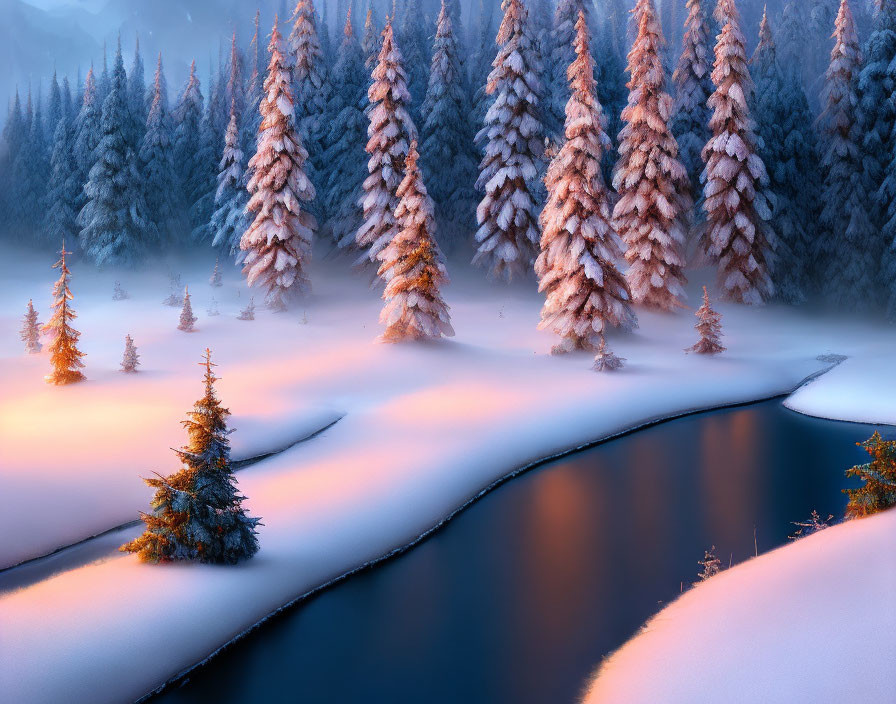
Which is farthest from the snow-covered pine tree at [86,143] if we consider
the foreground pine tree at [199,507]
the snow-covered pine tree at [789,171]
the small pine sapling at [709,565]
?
the small pine sapling at [709,565]

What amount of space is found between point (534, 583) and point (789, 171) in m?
33.5

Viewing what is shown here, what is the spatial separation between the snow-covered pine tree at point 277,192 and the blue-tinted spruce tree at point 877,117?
25944mm

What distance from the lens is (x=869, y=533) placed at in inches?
428

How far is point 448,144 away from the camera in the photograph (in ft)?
145

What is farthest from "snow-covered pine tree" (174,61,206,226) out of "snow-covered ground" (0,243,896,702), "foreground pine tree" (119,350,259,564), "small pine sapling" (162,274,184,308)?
"foreground pine tree" (119,350,259,564)

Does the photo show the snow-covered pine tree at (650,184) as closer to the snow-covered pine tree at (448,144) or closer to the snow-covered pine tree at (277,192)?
the snow-covered pine tree at (448,144)

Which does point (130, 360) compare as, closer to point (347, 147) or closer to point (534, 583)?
point (534, 583)

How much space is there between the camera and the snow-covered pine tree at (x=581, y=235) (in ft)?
88.9

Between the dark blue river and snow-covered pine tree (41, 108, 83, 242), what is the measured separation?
44.7m

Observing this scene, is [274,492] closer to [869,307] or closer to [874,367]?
[874,367]

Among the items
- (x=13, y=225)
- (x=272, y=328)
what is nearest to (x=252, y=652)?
(x=272, y=328)

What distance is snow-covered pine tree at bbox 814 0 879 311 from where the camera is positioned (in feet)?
122

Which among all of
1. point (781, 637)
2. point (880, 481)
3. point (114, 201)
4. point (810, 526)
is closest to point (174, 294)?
point (114, 201)

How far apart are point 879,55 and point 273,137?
28.2 metres
